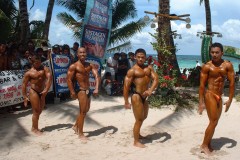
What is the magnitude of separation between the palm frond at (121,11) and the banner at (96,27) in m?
7.41

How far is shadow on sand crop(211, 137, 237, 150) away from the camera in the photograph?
6.61m

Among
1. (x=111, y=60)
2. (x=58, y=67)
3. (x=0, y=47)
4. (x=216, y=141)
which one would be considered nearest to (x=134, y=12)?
(x=111, y=60)

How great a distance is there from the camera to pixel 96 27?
10641 mm

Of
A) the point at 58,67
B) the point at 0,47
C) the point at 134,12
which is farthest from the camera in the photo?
the point at 134,12

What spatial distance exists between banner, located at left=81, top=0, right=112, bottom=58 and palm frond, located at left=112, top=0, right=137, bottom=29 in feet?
24.3

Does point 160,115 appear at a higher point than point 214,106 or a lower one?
lower

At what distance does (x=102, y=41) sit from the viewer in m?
11.0

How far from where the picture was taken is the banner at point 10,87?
823 cm

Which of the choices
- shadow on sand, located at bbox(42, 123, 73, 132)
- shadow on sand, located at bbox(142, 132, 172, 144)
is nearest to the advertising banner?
shadow on sand, located at bbox(42, 123, 73, 132)

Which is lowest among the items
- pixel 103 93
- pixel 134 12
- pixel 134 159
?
pixel 134 159

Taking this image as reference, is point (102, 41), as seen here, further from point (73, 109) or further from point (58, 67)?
point (73, 109)

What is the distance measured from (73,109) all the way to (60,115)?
1.82 ft

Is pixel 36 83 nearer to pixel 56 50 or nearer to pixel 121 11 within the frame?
pixel 56 50

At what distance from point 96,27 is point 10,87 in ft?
11.7
